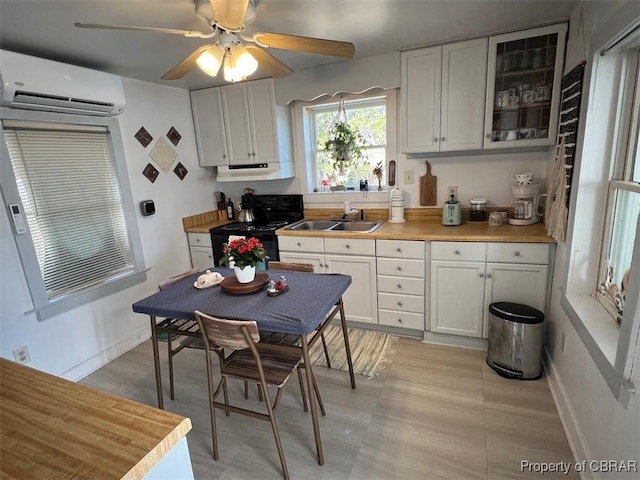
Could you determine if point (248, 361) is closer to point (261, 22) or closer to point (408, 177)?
point (261, 22)

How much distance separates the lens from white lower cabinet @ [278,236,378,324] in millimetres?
2889

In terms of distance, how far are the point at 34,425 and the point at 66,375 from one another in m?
2.23

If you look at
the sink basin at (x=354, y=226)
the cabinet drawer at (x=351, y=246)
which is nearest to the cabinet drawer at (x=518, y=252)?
the cabinet drawer at (x=351, y=246)

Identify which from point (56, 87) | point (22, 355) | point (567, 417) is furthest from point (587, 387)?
point (56, 87)

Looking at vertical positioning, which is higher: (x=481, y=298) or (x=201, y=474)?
(x=481, y=298)

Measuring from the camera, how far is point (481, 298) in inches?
101

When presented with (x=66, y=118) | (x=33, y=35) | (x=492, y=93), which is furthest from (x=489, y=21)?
(x=66, y=118)

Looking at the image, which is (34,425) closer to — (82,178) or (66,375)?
(66,375)

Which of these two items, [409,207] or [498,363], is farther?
[409,207]

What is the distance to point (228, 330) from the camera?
1.57m

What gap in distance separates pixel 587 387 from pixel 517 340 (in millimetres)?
616

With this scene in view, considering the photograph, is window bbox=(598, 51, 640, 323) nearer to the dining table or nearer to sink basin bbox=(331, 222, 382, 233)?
the dining table

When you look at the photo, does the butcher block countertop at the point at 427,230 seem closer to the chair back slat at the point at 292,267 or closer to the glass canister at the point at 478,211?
the glass canister at the point at 478,211

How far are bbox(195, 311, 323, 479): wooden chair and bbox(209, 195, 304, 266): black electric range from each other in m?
1.46
